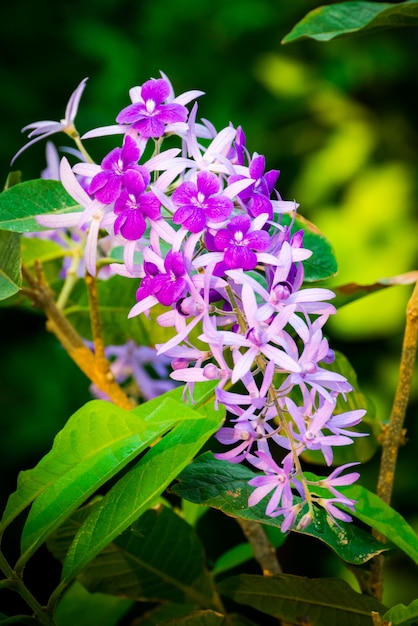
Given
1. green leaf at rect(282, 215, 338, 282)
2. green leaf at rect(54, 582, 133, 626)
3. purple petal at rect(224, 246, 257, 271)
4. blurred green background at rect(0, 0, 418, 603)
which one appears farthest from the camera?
blurred green background at rect(0, 0, 418, 603)

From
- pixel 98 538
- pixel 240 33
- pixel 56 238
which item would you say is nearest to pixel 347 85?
pixel 240 33

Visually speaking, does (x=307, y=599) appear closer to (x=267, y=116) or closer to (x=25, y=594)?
(x=25, y=594)

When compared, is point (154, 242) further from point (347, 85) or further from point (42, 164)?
point (347, 85)

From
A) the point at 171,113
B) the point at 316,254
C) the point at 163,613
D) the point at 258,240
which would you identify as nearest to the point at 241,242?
the point at 258,240

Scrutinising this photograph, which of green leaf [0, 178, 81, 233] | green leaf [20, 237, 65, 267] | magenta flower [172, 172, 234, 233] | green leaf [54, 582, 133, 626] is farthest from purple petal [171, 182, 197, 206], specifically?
green leaf [54, 582, 133, 626]

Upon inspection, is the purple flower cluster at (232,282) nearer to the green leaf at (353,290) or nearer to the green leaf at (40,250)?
the green leaf at (353,290)

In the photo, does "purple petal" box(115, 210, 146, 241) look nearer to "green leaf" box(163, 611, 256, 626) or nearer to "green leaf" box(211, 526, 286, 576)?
"green leaf" box(163, 611, 256, 626)

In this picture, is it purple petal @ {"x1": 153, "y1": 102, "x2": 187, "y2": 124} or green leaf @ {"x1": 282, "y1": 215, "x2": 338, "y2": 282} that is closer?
purple petal @ {"x1": 153, "y1": 102, "x2": 187, "y2": 124}
